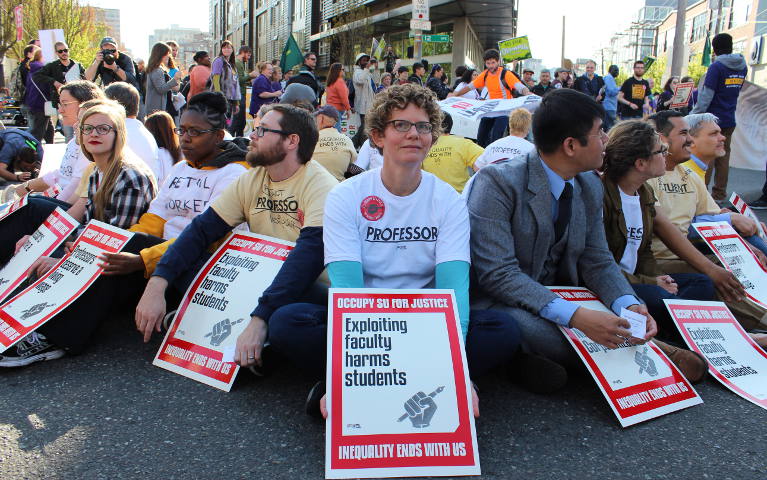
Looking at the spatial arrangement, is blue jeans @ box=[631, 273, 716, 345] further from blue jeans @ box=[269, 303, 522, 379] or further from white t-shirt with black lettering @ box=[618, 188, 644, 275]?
blue jeans @ box=[269, 303, 522, 379]

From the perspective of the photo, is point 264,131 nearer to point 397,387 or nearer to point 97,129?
point 97,129

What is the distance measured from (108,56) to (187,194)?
725cm

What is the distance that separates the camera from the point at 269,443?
252cm

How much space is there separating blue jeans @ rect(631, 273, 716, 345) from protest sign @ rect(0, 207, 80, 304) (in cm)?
331

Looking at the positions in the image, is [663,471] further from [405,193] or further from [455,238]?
[405,193]

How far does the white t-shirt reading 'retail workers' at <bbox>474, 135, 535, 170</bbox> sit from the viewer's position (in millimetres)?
5762

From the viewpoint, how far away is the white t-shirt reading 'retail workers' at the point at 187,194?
3828 mm

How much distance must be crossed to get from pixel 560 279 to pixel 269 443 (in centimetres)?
171

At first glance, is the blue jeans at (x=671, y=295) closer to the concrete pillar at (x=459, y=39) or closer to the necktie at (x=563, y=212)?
the necktie at (x=563, y=212)

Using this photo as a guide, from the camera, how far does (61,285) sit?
337 cm

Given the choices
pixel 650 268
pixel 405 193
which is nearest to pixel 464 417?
pixel 405 193

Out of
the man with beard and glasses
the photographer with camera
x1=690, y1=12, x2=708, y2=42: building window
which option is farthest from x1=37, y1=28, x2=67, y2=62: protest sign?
x1=690, y1=12, x2=708, y2=42: building window

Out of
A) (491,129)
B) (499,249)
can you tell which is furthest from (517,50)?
(499,249)

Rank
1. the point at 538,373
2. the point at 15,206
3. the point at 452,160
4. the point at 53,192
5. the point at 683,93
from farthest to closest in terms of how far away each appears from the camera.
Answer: the point at 683,93 < the point at 452,160 < the point at 53,192 < the point at 15,206 < the point at 538,373
